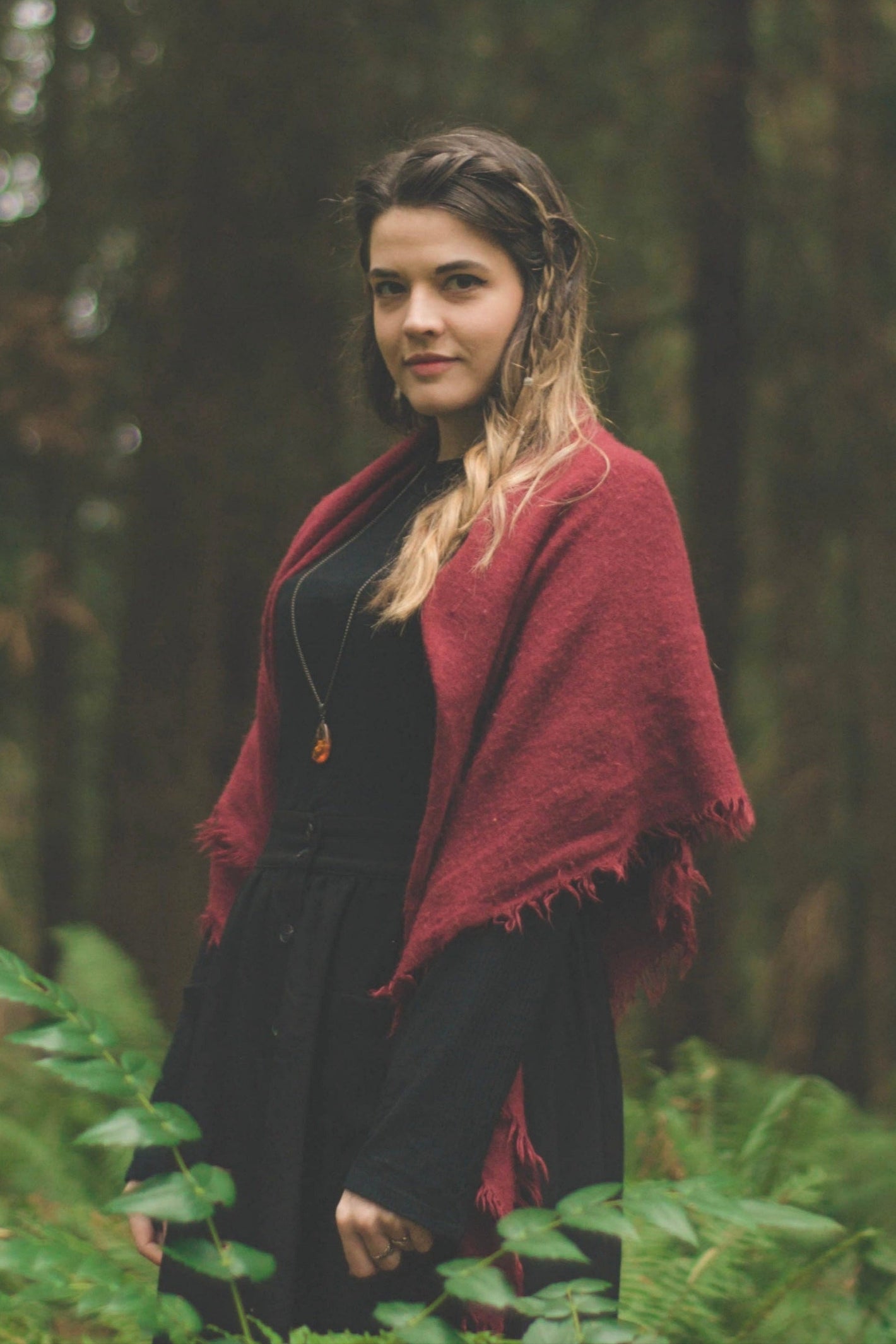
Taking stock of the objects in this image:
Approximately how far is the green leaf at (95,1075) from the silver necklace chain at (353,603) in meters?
0.86

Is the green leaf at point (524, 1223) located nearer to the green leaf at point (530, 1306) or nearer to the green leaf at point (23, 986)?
the green leaf at point (530, 1306)

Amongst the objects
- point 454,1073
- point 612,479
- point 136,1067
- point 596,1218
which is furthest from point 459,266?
point 596,1218

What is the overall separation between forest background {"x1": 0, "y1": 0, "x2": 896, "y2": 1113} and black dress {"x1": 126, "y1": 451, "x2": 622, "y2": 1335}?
95 centimetres

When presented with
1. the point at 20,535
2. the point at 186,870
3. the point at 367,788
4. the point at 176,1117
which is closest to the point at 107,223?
the point at 20,535

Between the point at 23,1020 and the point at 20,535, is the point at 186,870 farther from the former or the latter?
the point at 20,535

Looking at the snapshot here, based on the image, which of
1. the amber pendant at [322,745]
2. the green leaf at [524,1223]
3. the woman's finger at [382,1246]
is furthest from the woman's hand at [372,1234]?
the amber pendant at [322,745]

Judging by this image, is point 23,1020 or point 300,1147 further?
point 23,1020

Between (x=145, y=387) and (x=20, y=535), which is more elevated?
(x=145, y=387)

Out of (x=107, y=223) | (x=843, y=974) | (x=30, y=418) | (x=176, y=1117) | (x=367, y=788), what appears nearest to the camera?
(x=176, y=1117)

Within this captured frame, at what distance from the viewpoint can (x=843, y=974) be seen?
9.73 meters

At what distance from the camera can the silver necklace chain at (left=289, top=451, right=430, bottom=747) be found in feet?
7.22

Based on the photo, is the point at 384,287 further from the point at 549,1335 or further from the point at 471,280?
the point at 549,1335

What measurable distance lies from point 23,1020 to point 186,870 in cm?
305

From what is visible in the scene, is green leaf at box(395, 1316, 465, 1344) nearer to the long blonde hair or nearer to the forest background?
the long blonde hair
